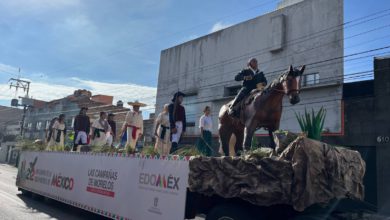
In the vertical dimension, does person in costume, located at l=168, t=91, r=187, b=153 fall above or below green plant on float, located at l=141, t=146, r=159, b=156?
above

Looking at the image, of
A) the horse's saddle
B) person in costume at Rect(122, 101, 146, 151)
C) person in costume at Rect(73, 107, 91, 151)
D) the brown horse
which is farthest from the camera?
person in costume at Rect(73, 107, 91, 151)

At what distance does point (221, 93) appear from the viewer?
2512 centimetres

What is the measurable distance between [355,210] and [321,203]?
61 centimetres

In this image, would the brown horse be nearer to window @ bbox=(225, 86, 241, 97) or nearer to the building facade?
the building facade

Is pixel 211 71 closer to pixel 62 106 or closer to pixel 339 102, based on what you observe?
pixel 339 102

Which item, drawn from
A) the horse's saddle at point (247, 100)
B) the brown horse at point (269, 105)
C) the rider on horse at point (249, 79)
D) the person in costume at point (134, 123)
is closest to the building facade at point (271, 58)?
the person in costume at point (134, 123)

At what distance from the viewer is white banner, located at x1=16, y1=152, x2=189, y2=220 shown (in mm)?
5962

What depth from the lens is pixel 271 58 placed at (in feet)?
73.6

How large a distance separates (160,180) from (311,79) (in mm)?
15940

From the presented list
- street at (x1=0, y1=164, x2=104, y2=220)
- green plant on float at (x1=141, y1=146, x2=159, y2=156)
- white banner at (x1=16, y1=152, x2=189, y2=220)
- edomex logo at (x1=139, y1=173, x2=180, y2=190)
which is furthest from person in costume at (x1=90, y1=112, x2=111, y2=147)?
edomex logo at (x1=139, y1=173, x2=180, y2=190)

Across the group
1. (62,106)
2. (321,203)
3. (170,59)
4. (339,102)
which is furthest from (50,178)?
(62,106)

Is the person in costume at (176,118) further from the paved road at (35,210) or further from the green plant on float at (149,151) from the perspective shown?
the paved road at (35,210)

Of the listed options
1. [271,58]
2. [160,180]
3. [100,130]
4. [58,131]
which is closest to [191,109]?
[271,58]

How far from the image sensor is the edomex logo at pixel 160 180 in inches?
234
